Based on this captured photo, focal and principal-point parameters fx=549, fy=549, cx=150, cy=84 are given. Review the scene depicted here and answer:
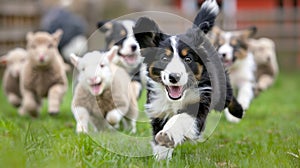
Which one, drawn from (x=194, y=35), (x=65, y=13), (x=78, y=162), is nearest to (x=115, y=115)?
(x=194, y=35)

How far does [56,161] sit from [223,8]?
677 inches

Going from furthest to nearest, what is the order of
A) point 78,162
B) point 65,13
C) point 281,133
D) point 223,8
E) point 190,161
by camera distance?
point 223,8
point 65,13
point 281,133
point 190,161
point 78,162

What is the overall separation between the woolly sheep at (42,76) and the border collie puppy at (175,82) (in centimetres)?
281

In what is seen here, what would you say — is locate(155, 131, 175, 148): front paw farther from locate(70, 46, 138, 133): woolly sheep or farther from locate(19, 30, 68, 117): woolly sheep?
locate(19, 30, 68, 117): woolly sheep

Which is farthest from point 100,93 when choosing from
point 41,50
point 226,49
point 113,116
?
point 226,49

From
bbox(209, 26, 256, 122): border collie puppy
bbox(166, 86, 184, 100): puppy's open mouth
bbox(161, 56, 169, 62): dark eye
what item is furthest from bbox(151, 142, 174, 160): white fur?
bbox(209, 26, 256, 122): border collie puppy

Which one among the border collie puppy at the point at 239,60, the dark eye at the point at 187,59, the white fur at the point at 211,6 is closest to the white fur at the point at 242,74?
the border collie puppy at the point at 239,60

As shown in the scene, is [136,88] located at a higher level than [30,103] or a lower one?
higher

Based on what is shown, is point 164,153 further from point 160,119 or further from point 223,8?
Answer: point 223,8

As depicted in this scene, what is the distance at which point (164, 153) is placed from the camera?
4227 millimetres

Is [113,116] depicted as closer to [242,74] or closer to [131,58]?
[131,58]

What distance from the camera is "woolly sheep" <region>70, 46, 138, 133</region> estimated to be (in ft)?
17.9

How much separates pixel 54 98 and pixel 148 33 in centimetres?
301

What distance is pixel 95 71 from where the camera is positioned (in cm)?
538
